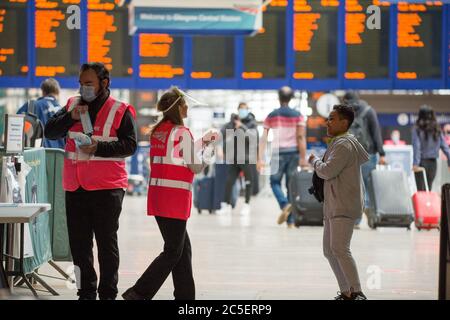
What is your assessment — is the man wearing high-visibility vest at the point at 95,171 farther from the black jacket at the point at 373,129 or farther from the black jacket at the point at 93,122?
the black jacket at the point at 373,129

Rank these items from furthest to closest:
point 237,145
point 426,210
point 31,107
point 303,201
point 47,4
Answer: point 47,4 < point 237,145 < point 426,210 < point 303,201 < point 31,107

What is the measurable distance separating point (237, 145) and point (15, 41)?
413cm

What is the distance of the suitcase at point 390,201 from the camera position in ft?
45.5

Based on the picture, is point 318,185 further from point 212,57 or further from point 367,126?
point 212,57

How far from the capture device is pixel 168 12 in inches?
607

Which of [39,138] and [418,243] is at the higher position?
[39,138]

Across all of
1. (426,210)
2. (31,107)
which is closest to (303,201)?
(426,210)

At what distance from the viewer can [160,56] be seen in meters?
18.4

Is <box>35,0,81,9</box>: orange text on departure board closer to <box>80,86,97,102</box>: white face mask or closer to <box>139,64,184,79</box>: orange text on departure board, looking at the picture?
<box>139,64,184,79</box>: orange text on departure board

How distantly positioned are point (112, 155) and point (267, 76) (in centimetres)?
1164

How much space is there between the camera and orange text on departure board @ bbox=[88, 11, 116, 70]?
18156 millimetres

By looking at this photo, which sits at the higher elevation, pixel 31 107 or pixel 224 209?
pixel 31 107

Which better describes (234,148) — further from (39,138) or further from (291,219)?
(39,138)
